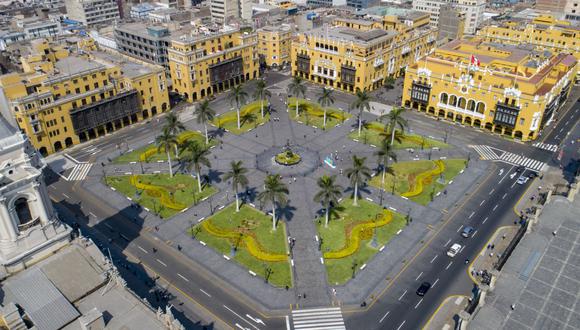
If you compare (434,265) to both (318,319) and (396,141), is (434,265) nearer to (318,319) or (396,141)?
(318,319)

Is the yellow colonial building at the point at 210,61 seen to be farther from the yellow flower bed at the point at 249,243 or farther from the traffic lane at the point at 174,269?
the yellow flower bed at the point at 249,243

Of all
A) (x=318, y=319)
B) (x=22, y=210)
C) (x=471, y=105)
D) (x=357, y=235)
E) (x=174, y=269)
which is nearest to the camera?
(x=22, y=210)

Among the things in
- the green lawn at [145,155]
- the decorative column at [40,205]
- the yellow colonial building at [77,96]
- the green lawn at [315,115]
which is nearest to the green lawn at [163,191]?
the green lawn at [145,155]

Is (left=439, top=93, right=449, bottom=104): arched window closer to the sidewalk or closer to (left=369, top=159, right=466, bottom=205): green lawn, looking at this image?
(left=369, top=159, right=466, bottom=205): green lawn

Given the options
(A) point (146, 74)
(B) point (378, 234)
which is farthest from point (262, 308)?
(A) point (146, 74)

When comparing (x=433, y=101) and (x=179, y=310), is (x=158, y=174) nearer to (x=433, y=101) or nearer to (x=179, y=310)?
(x=179, y=310)

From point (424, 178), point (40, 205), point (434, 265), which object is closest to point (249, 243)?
point (434, 265)

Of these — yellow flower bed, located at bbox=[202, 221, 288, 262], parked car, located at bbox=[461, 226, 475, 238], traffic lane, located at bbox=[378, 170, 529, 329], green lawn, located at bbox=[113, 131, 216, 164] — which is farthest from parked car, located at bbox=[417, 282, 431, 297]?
green lawn, located at bbox=[113, 131, 216, 164]
